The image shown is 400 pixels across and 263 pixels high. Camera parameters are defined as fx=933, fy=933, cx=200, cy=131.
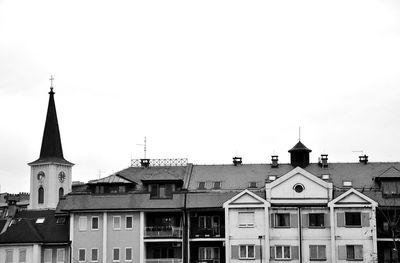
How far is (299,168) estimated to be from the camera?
93.6 m

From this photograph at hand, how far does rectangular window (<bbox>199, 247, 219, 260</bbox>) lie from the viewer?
3765 inches

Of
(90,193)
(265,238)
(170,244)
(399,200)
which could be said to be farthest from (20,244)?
(399,200)

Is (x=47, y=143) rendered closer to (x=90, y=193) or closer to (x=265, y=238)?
(x=90, y=193)

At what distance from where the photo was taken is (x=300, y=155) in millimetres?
100938

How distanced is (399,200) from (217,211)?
18.4m

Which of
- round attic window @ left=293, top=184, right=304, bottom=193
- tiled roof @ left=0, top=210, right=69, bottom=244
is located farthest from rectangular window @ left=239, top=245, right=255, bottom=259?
tiled roof @ left=0, top=210, right=69, bottom=244

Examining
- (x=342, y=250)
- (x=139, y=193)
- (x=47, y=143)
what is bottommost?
(x=342, y=250)

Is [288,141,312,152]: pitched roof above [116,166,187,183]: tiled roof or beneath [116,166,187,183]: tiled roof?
above

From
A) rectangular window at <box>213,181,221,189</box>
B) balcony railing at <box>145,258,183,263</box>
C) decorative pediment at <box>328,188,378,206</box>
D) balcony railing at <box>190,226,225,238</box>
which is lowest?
balcony railing at <box>145,258,183,263</box>

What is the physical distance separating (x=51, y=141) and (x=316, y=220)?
4749 cm

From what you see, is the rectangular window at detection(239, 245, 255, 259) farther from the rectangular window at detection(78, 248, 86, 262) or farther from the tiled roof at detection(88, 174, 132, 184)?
the rectangular window at detection(78, 248, 86, 262)

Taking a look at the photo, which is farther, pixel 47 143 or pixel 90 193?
pixel 47 143

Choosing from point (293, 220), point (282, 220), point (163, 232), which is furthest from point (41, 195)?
point (293, 220)

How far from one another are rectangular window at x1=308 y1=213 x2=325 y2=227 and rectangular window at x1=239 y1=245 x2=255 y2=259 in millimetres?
6384
